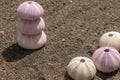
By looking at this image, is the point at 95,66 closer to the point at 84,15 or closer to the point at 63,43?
the point at 63,43

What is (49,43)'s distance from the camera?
5.07m

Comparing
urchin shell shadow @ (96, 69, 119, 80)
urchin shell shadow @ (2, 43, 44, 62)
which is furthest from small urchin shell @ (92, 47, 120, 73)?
urchin shell shadow @ (2, 43, 44, 62)

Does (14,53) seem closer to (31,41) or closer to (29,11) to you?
(31,41)

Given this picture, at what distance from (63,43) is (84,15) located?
87cm

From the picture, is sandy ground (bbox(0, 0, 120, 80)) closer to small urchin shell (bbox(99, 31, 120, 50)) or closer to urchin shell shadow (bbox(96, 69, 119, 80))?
urchin shell shadow (bbox(96, 69, 119, 80))

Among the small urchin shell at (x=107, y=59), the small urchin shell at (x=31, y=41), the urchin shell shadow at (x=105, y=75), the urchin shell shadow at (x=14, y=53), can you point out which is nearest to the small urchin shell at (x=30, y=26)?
the small urchin shell at (x=31, y=41)

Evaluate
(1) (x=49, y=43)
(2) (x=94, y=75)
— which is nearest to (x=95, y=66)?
(2) (x=94, y=75)

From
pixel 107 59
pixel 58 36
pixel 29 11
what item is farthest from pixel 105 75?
pixel 29 11

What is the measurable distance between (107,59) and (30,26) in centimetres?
110

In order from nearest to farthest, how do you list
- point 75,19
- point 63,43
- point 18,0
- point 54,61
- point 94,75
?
point 94,75, point 54,61, point 63,43, point 75,19, point 18,0

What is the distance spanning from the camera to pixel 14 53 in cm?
488

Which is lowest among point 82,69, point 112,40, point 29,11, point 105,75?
point 105,75

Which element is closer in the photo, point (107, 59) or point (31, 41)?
point (107, 59)

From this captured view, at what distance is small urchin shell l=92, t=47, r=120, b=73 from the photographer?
436cm
